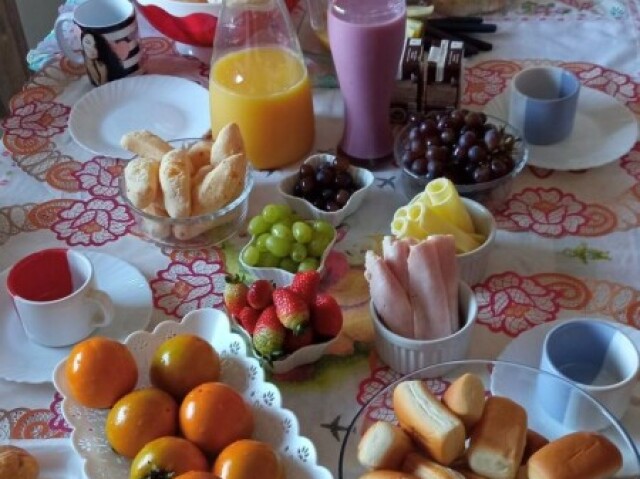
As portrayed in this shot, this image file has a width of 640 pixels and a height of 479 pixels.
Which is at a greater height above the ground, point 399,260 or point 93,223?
point 399,260

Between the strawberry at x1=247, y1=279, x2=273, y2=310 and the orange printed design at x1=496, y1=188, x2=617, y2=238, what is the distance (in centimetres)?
30

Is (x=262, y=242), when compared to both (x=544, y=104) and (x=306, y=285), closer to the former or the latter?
(x=306, y=285)

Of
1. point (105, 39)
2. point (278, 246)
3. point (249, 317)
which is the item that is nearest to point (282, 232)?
point (278, 246)

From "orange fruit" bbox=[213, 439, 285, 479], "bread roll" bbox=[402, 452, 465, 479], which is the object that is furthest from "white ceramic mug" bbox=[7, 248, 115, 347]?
"bread roll" bbox=[402, 452, 465, 479]

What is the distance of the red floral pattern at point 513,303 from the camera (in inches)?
32.6

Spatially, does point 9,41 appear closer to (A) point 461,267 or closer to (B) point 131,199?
(B) point 131,199

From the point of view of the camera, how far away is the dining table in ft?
2.56

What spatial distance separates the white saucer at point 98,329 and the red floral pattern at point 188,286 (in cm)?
2

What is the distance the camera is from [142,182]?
899 millimetres

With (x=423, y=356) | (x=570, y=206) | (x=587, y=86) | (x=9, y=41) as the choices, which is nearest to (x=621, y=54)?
(x=587, y=86)

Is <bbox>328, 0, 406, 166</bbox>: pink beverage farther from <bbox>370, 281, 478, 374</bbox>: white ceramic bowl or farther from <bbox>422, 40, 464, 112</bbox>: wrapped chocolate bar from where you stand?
<bbox>370, 281, 478, 374</bbox>: white ceramic bowl

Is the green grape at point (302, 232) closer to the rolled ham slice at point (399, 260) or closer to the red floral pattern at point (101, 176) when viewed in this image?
the rolled ham slice at point (399, 260)

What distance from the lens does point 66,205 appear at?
39.6 inches

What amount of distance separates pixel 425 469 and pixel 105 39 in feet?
2.49
